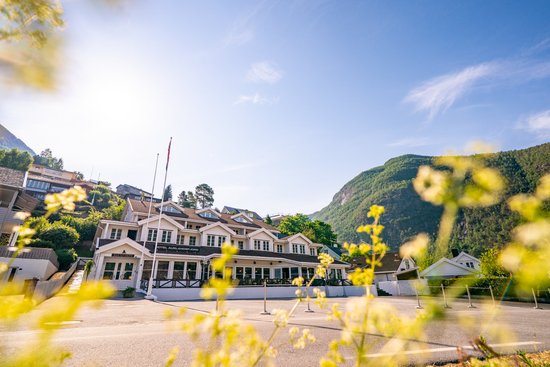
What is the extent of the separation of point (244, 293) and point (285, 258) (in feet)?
27.7

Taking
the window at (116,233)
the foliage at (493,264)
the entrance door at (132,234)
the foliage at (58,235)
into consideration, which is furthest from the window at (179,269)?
the foliage at (493,264)

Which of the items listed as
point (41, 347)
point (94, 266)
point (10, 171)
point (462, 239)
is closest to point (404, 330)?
point (462, 239)

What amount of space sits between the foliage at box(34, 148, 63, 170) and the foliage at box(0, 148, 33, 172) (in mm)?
40851

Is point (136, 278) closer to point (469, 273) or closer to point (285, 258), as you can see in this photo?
point (285, 258)

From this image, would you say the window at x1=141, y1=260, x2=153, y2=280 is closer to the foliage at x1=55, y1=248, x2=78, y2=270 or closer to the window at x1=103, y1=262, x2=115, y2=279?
the window at x1=103, y1=262, x2=115, y2=279

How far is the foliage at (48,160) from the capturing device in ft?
309

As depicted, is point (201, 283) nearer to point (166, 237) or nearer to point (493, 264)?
point (166, 237)

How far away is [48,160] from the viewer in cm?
9688

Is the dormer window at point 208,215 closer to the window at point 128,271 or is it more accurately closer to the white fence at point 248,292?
the window at point 128,271

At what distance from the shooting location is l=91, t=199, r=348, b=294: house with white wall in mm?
22938

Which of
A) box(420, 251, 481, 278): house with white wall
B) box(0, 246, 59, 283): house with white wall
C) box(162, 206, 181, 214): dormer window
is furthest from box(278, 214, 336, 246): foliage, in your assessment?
box(420, 251, 481, 278): house with white wall

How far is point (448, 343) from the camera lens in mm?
6688

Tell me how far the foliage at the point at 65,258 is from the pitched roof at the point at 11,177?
36.6 ft

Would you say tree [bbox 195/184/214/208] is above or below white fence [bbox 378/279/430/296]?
above
